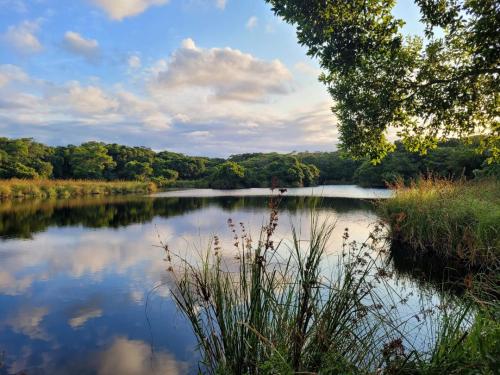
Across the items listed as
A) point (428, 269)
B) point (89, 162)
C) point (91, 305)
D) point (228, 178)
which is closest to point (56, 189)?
point (89, 162)

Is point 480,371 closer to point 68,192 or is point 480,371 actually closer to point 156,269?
point 156,269

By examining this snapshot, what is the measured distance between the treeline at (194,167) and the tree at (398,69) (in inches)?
1132

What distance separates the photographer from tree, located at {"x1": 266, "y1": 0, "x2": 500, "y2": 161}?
611 centimetres

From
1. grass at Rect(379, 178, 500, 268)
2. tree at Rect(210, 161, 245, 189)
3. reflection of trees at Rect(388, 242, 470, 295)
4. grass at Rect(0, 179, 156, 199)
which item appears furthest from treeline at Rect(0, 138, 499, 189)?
reflection of trees at Rect(388, 242, 470, 295)

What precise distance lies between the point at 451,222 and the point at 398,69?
4402mm

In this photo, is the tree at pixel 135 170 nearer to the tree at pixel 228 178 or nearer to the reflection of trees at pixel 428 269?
the tree at pixel 228 178

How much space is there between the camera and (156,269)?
864 cm

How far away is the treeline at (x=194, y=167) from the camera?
4150 centimetres

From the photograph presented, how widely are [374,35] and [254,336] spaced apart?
19.7ft

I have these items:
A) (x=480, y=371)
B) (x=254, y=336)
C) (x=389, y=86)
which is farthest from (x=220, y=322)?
(x=389, y=86)

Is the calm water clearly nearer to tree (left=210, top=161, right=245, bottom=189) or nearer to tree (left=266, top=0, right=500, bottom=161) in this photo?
tree (left=266, top=0, right=500, bottom=161)

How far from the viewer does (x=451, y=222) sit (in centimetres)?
908

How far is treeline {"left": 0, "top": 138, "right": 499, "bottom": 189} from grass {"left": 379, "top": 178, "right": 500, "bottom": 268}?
24625 millimetres

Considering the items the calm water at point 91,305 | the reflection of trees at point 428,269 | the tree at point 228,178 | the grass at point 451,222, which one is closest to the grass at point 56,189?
the calm water at point 91,305
